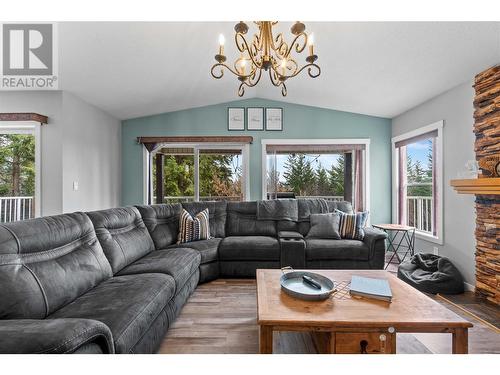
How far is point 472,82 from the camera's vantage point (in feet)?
9.34

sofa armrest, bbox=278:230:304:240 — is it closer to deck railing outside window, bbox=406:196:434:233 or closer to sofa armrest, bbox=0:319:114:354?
deck railing outside window, bbox=406:196:434:233

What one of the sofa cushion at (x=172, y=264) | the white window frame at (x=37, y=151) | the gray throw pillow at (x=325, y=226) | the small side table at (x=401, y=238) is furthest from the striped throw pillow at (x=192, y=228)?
the small side table at (x=401, y=238)

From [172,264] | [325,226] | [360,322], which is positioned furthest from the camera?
[325,226]

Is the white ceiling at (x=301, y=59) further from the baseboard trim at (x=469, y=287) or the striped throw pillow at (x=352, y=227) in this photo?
the baseboard trim at (x=469, y=287)

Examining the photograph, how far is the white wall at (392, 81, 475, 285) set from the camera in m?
2.89

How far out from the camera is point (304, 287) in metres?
1.75

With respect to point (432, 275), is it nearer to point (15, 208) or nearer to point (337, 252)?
point (337, 252)

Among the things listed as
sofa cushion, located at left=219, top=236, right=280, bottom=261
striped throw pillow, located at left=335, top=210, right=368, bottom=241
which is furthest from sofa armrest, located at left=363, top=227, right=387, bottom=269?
sofa cushion, located at left=219, top=236, right=280, bottom=261

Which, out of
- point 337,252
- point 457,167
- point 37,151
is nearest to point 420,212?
point 457,167

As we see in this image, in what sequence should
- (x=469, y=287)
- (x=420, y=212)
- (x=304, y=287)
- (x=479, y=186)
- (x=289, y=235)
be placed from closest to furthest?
(x=304, y=287) → (x=479, y=186) → (x=469, y=287) → (x=289, y=235) → (x=420, y=212)

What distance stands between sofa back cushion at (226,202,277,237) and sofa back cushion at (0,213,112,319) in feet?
6.33

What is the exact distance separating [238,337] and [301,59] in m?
3.03
